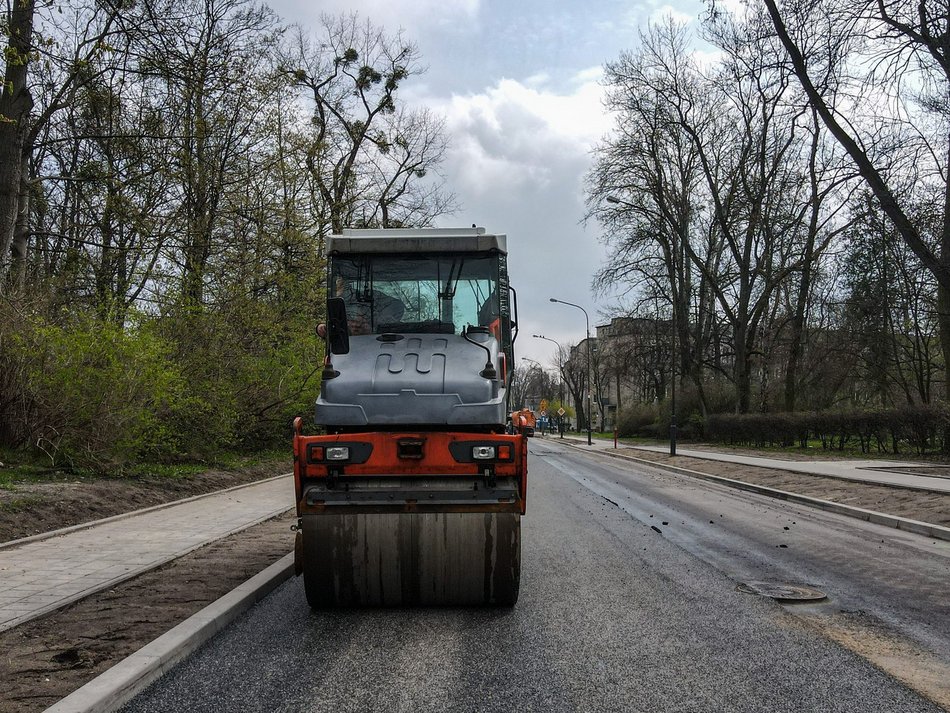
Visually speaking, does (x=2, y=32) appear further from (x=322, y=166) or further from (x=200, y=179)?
(x=322, y=166)

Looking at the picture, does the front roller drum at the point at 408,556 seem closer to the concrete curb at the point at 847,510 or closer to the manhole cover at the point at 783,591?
the manhole cover at the point at 783,591

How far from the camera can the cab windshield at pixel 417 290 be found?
7.07 m

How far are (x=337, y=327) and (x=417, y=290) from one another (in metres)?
0.83

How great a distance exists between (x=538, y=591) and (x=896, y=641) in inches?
106

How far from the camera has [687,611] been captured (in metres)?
6.01

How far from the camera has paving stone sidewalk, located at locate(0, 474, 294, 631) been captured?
6.11m

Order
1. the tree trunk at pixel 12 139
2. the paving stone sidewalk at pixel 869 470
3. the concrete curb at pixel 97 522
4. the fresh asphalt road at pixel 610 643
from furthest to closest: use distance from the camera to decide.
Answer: the paving stone sidewalk at pixel 869 470
the tree trunk at pixel 12 139
the concrete curb at pixel 97 522
the fresh asphalt road at pixel 610 643

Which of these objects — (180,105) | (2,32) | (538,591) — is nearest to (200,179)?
(180,105)

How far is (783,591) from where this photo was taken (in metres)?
6.77

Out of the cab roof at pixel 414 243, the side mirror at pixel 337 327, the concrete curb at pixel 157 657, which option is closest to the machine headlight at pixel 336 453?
the side mirror at pixel 337 327

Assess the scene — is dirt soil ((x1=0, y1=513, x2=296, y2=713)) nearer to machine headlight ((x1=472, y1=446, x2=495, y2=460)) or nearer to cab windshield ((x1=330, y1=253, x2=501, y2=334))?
machine headlight ((x1=472, y1=446, x2=495, y2=460))

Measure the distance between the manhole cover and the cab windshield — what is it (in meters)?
3.14

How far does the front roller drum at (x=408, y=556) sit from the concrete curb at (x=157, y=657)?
0.65m

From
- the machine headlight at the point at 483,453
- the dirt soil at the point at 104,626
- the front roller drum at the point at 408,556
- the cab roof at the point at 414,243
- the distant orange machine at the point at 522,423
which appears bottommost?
the dirt soil at the point at 104,626
